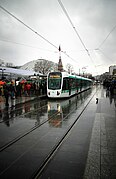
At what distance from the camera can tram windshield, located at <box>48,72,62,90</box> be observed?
2058cm

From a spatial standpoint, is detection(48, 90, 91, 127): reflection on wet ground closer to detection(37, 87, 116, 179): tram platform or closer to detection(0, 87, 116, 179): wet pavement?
detection(0, 87, 116, 179): wet pavement

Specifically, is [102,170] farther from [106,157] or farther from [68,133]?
[68,133]

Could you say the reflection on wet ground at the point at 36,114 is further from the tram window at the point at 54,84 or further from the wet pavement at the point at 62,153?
the tram window at the point at 54,84

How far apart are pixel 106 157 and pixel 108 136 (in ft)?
6.37

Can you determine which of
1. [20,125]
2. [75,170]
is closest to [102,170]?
[75,170]

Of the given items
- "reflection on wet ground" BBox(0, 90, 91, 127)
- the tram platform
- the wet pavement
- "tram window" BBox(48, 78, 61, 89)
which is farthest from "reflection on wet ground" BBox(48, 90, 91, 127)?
"tram window" BBox(48, 78, 61, 89)

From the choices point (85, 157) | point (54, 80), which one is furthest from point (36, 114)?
point (54, 80)

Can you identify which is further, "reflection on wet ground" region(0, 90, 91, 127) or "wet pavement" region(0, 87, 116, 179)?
"reflection on wet ground" region(0, 90, 91, 127)

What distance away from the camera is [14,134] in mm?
7004

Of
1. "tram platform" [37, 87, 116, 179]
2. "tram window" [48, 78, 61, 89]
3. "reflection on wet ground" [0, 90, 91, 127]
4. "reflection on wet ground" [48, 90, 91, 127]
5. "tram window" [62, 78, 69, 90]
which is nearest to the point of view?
"tram platform" [37, 87, 116, 179]

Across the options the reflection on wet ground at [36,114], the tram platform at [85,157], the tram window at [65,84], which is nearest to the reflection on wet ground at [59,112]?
the reflection on wet ground at [36,114]

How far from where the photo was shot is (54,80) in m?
20.8

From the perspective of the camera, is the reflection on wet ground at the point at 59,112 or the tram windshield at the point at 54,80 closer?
the reflection on wet ground at the point at 59,112

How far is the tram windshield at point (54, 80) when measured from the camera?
2058 cm
